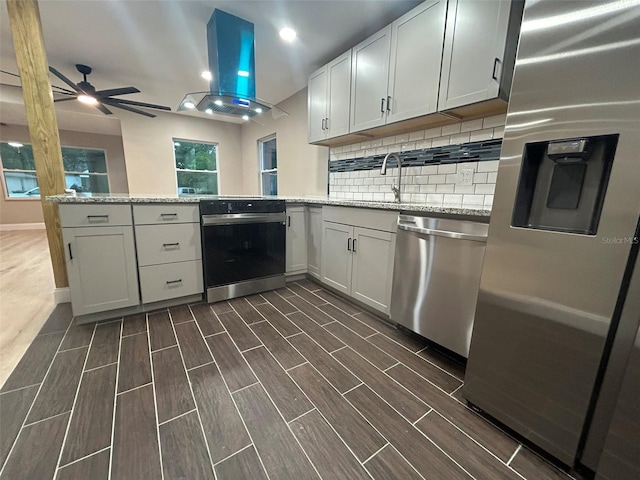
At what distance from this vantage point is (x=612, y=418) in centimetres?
83

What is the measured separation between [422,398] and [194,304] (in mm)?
1929

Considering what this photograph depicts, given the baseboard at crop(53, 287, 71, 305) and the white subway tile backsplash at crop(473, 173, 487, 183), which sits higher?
the white subway tile backsplash at crop(473, 173, 487, 183)

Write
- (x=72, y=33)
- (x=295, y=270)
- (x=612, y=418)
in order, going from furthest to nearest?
(x=295, y=270) → (x=72, y=33) → (x=612, y=418)

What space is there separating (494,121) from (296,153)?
8.84ft

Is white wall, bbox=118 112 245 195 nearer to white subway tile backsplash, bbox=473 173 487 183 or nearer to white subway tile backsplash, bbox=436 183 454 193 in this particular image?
white subway tile backsplash, bbox=436 183 454 193

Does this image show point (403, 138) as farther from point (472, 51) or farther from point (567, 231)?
point (567, 231)

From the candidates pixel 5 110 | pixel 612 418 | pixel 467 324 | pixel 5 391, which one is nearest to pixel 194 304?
pixel 5 391

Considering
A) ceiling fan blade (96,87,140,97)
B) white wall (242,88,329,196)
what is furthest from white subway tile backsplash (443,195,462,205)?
ceiling fan blade (96,87,140,97)

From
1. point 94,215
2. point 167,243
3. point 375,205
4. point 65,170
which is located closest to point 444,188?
point 375,205

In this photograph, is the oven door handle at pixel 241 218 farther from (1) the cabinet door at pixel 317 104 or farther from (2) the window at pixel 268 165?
(2) the window at pixel 268 165

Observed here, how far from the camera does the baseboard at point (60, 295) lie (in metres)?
2.25

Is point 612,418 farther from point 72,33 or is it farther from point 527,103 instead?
point 72,33

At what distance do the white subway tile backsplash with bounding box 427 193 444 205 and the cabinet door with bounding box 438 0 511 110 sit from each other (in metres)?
0.66

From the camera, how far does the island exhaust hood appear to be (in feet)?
7.13
